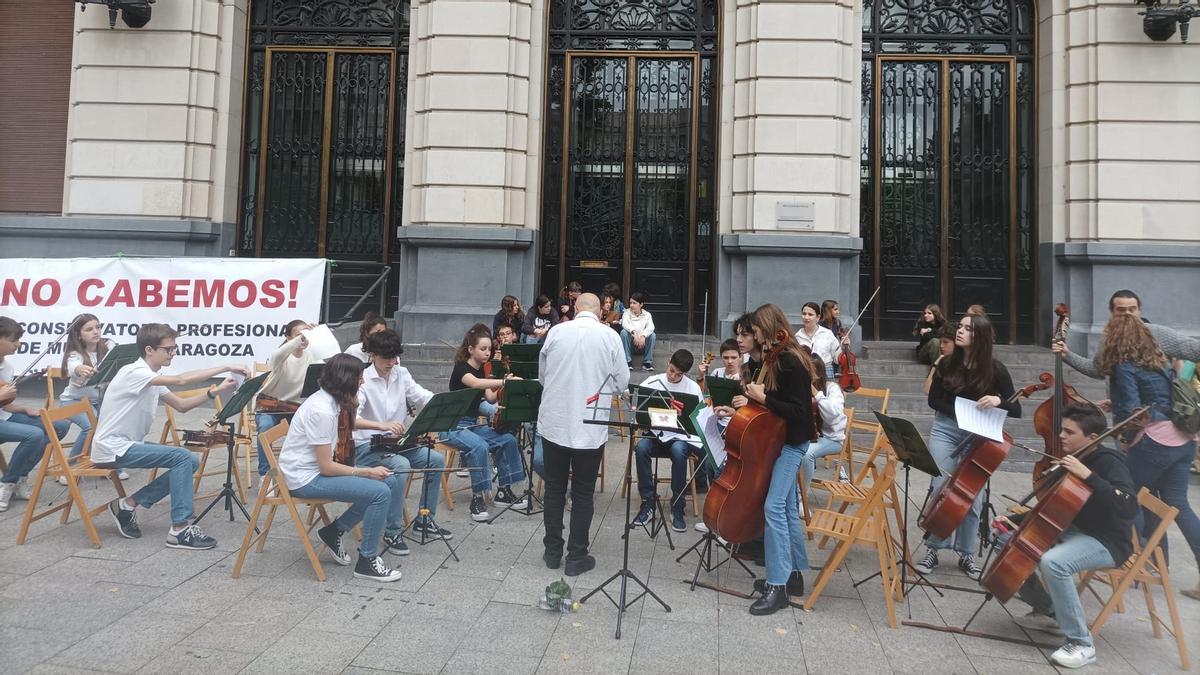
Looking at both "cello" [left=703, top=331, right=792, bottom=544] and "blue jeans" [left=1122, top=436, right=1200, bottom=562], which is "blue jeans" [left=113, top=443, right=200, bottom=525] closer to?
"cello" [left=703, top=331, right=792, bottom=544]

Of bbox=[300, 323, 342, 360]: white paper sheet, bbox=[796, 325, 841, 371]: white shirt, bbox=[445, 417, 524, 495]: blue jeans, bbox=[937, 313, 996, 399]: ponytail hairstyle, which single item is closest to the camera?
bbox=[937, 313, 996, 399]: ponytail hairstyle

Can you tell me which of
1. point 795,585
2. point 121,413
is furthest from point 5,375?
point 795,585

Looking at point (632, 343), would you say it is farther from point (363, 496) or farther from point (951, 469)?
point (363, 496)

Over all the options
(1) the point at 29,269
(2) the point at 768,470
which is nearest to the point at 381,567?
(2) the point at 768,470

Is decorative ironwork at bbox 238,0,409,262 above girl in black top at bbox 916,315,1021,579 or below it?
above

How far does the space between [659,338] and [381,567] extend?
937cm

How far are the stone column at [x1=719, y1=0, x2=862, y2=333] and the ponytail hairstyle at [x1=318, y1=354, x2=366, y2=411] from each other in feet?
27.9

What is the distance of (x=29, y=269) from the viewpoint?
10.0m

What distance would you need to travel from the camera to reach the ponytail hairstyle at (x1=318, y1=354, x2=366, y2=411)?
17.5ft

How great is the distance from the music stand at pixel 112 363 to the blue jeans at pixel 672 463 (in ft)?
16.1

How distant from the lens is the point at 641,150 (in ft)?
48.5

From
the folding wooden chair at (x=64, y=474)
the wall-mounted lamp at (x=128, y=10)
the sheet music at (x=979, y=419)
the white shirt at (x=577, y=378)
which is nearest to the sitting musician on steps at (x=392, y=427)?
the white shirt at (x=577, y=378)

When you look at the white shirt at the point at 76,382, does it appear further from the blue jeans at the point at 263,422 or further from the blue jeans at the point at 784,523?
the blue jeans at the point at 784,523

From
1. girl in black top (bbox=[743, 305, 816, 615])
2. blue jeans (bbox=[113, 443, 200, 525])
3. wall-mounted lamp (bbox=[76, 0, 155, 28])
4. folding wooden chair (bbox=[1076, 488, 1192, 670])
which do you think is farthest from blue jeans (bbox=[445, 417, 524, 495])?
wall-mounted lamp (bbox=[76, 0, 155, 28])
